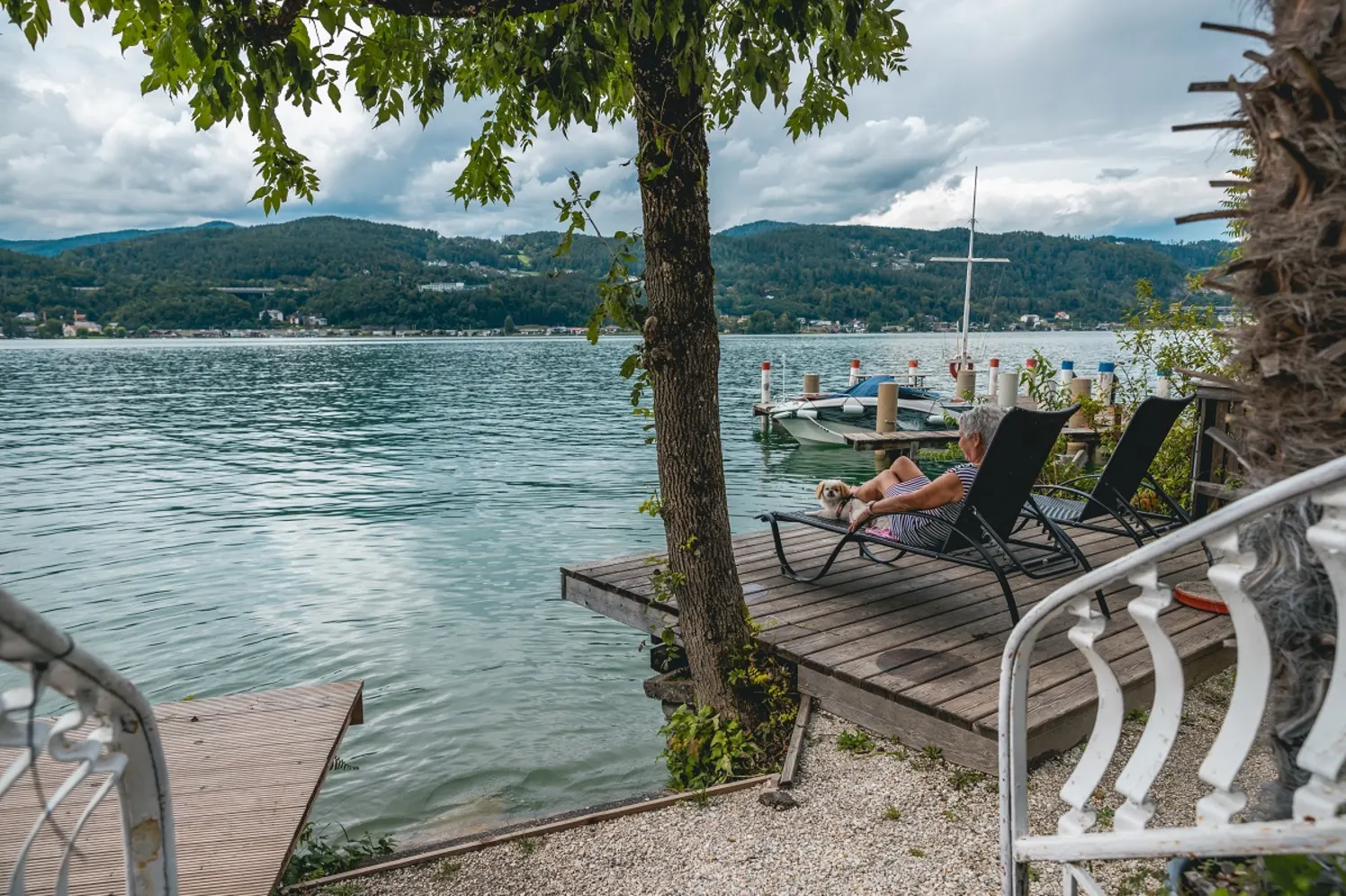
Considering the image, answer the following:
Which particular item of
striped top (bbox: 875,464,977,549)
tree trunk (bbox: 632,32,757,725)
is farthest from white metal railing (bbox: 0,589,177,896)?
striped top (bbox: 875,464,977,549)

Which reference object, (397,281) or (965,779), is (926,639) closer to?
(965,779)

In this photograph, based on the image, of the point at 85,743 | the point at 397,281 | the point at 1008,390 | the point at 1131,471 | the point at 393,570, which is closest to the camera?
the point at 85,743

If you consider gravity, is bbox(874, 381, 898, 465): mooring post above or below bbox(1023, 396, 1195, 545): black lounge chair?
below

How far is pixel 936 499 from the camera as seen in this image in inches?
201

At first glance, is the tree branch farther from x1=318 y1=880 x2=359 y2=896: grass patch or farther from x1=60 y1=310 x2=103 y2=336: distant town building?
x1=60 y1=310 x2=103 y2=336: distant town building

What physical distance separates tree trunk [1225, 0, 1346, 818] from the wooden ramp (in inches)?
74.8

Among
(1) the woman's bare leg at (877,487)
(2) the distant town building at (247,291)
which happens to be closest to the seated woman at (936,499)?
(1) the woman's bare leg at (877,487)

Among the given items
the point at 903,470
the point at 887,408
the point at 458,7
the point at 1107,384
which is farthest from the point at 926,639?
the point at 887,408

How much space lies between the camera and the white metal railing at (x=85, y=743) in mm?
1068

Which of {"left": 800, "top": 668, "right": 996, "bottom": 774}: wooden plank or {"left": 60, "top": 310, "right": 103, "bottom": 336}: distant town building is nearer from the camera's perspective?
{"left": 800, "top": 668, "right": 996, "bottom": 774}: wooden plank

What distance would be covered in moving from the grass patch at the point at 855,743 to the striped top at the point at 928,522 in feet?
4.55

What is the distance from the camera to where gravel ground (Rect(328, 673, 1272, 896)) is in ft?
9.91

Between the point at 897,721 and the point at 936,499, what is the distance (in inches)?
61.0

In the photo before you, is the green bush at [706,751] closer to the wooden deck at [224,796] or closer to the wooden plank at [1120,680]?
the wooden plank at [1120,680]
